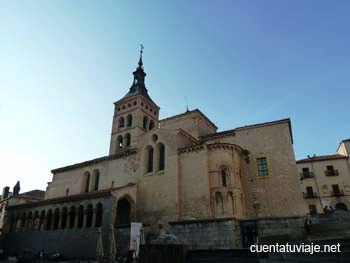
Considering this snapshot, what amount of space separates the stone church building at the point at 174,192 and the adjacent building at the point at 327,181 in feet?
43.9

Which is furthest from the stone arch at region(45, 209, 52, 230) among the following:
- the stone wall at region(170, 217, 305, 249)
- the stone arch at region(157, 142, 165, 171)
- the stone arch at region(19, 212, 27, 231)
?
the stone wall at region(170, 217, 305, 249)

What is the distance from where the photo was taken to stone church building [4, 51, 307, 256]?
2077cm

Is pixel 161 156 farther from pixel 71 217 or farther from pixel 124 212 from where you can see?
pixel 71 217

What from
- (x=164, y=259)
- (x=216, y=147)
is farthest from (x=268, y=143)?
(x=164, y=259)

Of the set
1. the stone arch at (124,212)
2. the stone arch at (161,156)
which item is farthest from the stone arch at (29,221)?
the stone arch at (161,156)

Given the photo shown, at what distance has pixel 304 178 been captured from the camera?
34094mm

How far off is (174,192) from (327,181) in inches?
876

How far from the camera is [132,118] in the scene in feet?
122

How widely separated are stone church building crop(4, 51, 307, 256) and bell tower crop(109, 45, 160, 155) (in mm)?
7763

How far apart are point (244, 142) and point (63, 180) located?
73.7ft

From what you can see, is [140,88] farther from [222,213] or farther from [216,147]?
[222,213]

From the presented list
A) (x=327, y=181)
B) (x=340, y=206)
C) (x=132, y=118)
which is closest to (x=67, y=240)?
(x=132, y=118)

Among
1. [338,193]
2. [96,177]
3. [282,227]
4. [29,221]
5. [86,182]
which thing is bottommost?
[282,227]

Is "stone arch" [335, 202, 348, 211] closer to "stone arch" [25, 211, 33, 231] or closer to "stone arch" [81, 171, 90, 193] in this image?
"stone arch" [81, 171, 90, 193]
